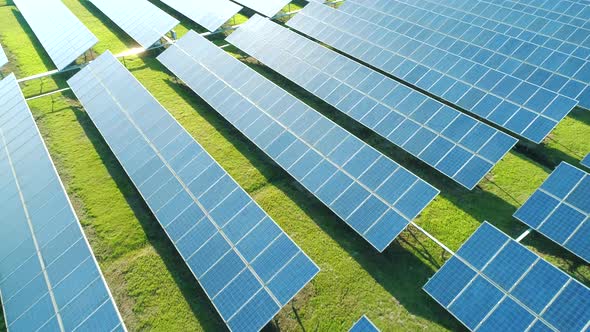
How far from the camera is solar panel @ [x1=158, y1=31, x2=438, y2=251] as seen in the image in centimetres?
1513

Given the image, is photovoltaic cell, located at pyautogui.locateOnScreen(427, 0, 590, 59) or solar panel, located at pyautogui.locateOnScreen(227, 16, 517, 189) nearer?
solar panel, located at pyautogui.locateOnScreen(227, 16, 517, 189)

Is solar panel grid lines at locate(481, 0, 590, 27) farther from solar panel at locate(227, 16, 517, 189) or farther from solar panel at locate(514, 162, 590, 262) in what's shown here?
solar panel at locate(514, 162, 590, 262)

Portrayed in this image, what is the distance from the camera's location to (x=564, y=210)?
14.2 meters

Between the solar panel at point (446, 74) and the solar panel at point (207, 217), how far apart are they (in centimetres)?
1366

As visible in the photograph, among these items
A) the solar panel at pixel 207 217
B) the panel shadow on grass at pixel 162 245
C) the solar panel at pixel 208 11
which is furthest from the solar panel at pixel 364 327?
the solar panel at pixel 208 11

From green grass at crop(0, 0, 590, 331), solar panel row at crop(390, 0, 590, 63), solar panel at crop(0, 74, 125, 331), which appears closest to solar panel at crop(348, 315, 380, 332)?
green grass at crop(0, 0, 590, 331)

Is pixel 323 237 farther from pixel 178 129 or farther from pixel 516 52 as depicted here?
pixel 516 52

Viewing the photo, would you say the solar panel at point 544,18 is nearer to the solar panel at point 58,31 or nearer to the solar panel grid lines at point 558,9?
the solar panel grid lines at point 558,9

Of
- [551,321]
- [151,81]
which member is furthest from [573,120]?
[151,81]

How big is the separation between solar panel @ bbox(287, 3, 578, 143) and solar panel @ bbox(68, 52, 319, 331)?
13.7 metres

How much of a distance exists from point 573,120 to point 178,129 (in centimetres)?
2241

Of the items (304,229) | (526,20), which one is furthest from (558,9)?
(304,229)

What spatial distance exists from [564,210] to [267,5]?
101ft

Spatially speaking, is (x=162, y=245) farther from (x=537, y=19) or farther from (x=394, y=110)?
(x=537, y=19)
